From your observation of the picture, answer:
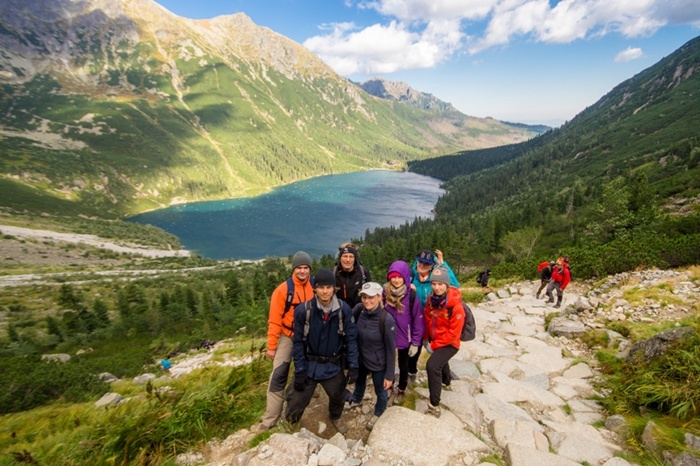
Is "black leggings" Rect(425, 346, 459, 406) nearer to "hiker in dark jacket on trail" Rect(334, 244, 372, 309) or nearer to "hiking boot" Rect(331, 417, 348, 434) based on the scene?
"hiking boot" Rect(331, 417, 348, 434)

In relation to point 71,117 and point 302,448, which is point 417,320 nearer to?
point 302,448

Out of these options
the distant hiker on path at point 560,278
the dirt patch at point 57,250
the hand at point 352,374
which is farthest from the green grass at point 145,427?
the dirt patch at point 57,250

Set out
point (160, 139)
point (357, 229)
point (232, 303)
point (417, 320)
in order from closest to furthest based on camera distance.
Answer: point (417, 320)
point (232, 303)
point (357, 229)
point (160, 139)

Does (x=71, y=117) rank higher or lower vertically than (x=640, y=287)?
higher

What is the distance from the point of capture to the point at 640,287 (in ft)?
43.3

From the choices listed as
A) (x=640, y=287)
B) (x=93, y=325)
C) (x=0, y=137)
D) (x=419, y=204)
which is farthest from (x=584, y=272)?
(x=0, y=137)

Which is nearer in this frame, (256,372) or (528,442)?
(528,442)

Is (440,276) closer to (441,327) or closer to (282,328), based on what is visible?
(441,327)

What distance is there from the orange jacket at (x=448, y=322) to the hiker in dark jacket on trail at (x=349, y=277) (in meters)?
1.71

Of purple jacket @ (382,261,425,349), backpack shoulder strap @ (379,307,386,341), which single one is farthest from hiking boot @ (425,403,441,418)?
backpack shoulder strap @ (379,307,386,341)

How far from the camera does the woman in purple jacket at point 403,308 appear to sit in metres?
6.47

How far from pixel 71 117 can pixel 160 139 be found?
45.9 m

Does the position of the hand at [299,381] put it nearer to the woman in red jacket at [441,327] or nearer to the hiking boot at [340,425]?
the hiking boot at [340,425]

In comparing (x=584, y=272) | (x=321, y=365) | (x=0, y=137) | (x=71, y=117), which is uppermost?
(x=71, y=117)
